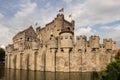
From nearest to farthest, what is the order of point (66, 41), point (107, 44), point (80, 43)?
point (66, 41), point (80, 43), point (107, 44)

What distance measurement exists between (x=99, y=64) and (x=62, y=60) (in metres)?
7.05

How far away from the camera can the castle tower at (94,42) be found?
43.8 m

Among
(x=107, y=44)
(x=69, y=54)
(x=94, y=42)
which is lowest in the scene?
(x=69, y=54)

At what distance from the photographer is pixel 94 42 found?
44156 millimetres

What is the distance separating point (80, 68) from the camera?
139 feet

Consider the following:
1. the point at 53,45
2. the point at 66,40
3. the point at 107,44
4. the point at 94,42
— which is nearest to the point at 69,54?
the point at 66,40

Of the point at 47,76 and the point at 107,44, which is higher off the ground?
the point at 107,44

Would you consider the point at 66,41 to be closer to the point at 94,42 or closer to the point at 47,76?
the point at 94,42

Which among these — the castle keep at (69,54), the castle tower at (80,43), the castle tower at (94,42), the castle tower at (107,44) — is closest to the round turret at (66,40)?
the castle keep at (69,54)

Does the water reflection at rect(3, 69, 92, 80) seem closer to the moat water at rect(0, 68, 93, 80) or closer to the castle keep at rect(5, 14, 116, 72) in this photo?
the moat water at rect(0, 68, 93, 80)

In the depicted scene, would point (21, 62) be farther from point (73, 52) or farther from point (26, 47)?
point (73, 52)

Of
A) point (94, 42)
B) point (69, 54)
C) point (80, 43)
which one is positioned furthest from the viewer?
point (94, 42)

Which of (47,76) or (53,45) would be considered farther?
(53,45)

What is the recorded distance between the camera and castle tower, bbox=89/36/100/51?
144ft
